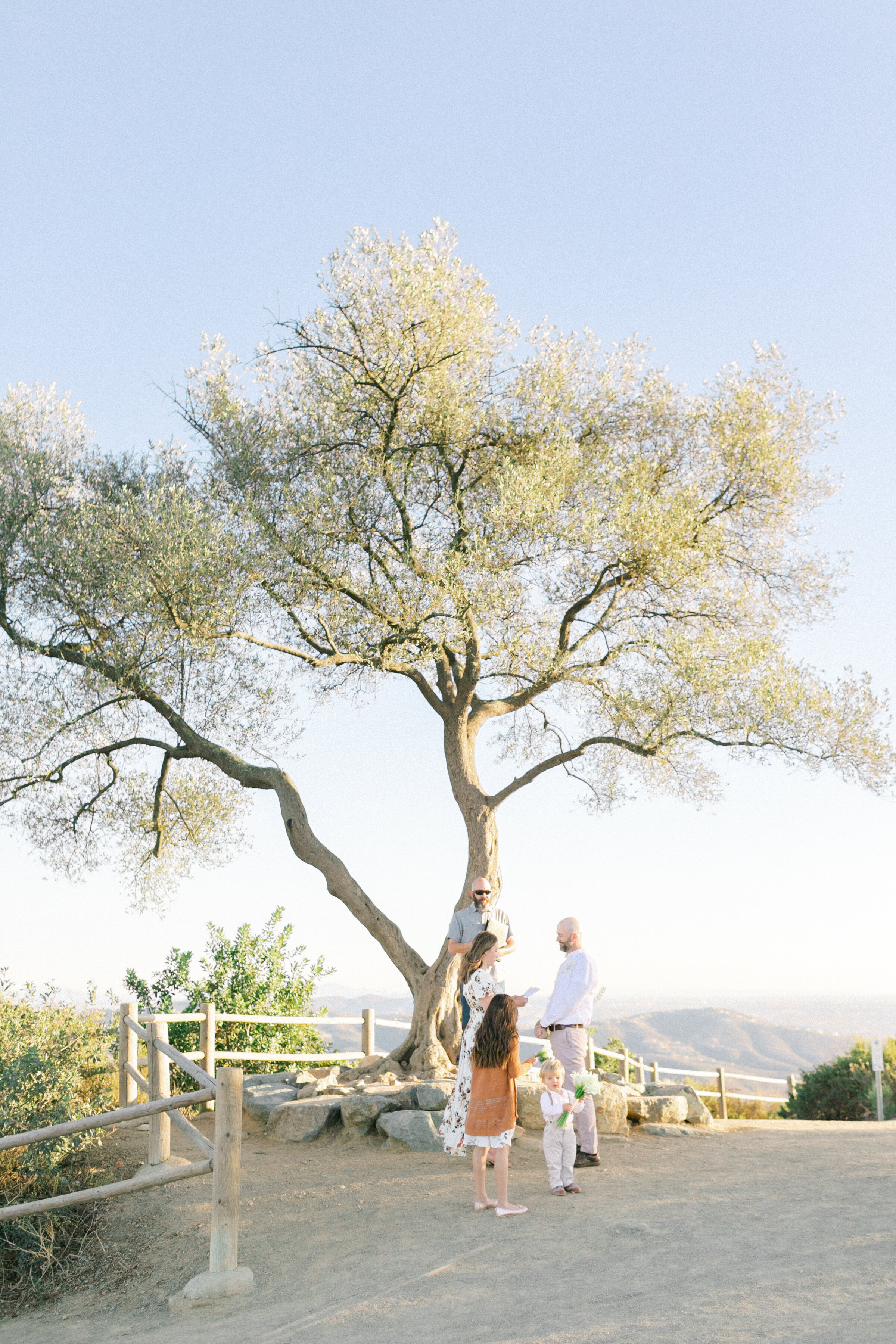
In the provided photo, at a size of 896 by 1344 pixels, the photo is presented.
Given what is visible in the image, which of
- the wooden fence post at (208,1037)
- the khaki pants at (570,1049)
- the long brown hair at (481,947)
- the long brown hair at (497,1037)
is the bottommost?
the wooden fence post at (208,1037)

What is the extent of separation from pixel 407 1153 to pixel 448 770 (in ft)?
16.2

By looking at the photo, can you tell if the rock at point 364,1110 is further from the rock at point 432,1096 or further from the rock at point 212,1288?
the rock at point 212,1288

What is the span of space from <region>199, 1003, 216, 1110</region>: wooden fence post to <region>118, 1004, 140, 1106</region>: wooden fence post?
83cm

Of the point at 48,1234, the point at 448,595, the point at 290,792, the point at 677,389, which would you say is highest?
the point at 677,389

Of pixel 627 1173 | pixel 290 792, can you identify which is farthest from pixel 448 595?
pixel 627 1173

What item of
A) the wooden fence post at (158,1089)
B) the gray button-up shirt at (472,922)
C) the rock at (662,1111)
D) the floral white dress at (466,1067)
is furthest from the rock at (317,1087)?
the floral white dress at (466,1067)

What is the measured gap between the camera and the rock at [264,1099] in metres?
A: 12.0

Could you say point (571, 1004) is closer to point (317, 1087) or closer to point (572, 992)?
point (572, 992)

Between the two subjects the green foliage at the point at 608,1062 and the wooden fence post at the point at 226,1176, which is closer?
the wooden fence post at the point at 226,1176

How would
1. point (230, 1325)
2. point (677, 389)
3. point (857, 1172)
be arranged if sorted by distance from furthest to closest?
point (677, 389) → point (857, 1172) → point (230, 1325)

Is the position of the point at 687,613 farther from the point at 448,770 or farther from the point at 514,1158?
the point at 514,1158

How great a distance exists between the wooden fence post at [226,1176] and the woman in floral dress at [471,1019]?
172 centimetres

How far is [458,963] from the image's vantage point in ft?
41.9

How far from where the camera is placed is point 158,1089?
10.7 m
